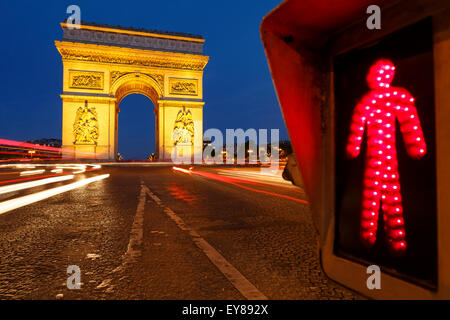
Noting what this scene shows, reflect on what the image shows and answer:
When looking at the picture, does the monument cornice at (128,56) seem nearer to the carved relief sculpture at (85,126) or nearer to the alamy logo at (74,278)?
the carved relief sculpture at (85,126)

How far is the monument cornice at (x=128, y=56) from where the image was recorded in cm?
2586

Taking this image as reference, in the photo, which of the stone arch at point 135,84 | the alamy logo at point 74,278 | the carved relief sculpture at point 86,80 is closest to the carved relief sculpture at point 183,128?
the stone arch at point 135,84

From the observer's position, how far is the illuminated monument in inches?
1029

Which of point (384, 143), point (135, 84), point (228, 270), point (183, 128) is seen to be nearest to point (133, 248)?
point (228, 270)

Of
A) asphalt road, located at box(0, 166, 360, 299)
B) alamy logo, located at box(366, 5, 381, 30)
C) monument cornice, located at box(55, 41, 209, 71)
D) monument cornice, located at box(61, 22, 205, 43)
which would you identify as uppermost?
monument cornice, located at box(61, 22, 205, 43)

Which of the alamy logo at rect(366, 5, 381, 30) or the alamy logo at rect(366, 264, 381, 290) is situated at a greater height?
the alamy logo at rect(366, 5, 381, 30)

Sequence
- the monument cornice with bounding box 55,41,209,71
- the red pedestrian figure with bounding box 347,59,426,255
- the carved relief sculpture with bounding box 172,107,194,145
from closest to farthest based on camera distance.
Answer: the red pedestrian figure with bounding box 347,59,426,255
the monument cornice with bounding box 55,41,209,71
the carved relief sculpture with bounding box 172,107,194,145

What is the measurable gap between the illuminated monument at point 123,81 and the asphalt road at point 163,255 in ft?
79.1

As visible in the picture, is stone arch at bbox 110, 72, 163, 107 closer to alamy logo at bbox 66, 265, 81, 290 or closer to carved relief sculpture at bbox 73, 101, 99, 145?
carved relief sculpture at bbox 73, 101, 99, 145

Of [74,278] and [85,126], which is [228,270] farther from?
[85,126]

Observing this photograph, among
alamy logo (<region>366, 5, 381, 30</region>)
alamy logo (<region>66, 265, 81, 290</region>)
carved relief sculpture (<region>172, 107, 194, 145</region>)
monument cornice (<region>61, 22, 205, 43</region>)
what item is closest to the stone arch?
carved relief sculpture (<region>172, 107, 194, 145</region>)

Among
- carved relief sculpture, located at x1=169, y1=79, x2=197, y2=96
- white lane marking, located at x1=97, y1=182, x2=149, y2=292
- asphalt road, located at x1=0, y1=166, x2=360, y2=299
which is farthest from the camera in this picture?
carved relief sculpture, located at x1=169, y1=79, x2=197, y2=96

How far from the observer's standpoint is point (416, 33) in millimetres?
1528
